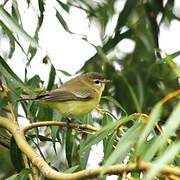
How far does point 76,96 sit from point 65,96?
137mm

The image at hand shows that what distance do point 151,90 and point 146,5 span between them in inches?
23.8

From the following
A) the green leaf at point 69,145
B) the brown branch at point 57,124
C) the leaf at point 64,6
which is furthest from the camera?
the leaf at point 64,6

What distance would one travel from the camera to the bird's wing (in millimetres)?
3446

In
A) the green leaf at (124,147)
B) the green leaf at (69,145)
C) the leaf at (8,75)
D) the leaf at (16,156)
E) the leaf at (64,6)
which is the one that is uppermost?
the leaf at (64,6)

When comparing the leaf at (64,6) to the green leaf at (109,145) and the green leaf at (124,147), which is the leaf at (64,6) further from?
the green leaf at (124,147)

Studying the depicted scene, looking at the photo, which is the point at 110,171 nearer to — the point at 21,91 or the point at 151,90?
the point at 21,91

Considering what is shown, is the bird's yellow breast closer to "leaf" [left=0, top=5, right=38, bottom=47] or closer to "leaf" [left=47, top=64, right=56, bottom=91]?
"leaf" [left=47, top=64, right=56, bottom=91]

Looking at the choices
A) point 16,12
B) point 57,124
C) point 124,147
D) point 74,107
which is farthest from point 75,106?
point 124,147

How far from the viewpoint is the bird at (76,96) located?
11.7ft

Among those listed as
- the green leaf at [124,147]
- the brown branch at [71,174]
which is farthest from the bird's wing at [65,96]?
the green leaf at [124,147]

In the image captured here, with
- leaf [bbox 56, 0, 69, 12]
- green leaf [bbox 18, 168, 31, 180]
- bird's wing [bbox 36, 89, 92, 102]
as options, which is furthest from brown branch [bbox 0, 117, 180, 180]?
leaf [bbox 56, 0, 69, 12]

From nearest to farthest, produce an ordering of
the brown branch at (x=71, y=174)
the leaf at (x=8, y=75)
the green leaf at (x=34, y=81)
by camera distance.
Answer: the brown branch at (x=71, y=174) < the leaf at (x=8, y=75) < the green leaf at (x=34, y=81)

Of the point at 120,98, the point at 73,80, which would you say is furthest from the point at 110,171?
the point at 120,98

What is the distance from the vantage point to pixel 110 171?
174 cm
